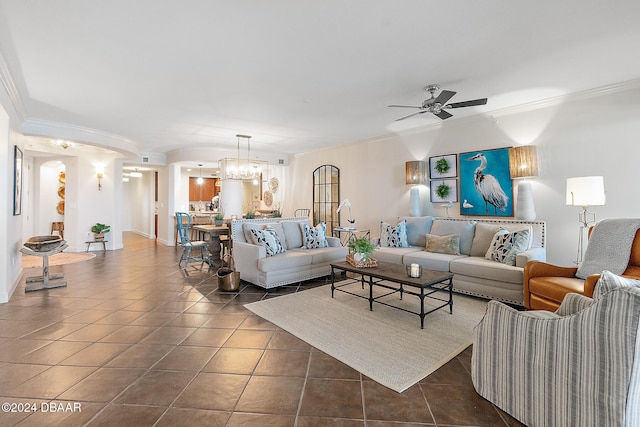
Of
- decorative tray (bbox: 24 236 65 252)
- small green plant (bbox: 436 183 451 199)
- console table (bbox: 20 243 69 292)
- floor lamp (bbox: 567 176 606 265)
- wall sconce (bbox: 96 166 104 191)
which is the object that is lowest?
console table (bbox: 20 243 69 292)

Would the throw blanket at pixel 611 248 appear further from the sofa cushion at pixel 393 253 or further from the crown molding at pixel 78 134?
the crown molding at pixel 78 134

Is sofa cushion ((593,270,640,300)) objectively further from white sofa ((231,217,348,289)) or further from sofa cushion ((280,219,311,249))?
sofa cushion ((280,219,311,249))

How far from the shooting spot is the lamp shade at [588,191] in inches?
131

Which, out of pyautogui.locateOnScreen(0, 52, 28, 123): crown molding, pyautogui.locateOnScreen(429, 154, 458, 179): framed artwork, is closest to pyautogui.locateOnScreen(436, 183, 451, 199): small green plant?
pyautogui.locateOnScreen(429, 154, 458, 179): framed artwork

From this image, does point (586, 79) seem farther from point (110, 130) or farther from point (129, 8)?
point (110, 130)

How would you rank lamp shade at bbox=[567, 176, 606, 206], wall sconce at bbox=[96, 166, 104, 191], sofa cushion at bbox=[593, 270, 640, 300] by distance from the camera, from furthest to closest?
wall sconce at bbox=[96, 166, 104, 191], lamp shade at bbox=[567, 176, 606, 206], sofa cushion at bbox=[593, 270, 640, 300]

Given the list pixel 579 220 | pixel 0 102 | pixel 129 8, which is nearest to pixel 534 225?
pixel 579 220

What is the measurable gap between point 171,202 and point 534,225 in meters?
8.15

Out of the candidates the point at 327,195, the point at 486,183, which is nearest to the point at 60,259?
the point at 327,195

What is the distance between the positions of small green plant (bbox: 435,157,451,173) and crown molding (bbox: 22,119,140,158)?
6.25 m

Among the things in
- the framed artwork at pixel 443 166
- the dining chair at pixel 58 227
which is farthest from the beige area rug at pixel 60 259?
the framed artwork at pixel 443 166

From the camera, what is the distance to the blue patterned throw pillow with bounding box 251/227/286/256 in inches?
177

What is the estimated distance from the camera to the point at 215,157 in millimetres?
7629

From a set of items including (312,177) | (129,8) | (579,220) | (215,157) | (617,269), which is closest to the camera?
(129,8)
